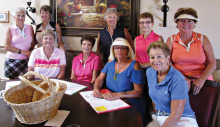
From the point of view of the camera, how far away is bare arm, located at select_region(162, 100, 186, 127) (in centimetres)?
138

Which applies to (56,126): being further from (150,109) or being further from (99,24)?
(99,24)

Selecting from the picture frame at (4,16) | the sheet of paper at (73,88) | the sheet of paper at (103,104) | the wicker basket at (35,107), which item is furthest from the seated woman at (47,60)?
the picture frame at (4,16)

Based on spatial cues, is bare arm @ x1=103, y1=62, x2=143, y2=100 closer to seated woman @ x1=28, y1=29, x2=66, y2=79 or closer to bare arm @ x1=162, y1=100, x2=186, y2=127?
bare arm @ x1=162, y1=100, x2=186, y2=127

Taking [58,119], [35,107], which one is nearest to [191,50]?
[58,119]

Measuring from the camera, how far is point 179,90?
141cm

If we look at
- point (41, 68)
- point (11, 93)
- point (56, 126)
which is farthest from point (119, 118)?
point (41, 68)

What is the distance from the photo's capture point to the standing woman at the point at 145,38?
2268 millimetres

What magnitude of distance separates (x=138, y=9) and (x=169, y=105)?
168 cm

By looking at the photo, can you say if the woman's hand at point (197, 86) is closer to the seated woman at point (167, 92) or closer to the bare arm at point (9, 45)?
the seated woman at point (167, 92)

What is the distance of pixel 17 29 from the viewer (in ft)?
9.43

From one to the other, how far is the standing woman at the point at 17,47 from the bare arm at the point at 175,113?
7.67 feet

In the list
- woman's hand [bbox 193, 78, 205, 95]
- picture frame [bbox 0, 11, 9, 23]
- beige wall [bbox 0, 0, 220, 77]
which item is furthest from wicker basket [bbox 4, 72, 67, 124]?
picture frame [bbox 0, 11, 9, 23]

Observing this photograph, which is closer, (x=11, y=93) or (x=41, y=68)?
(x=11, y=93)

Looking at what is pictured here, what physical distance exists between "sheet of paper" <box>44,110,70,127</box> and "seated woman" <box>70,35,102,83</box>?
1.21 meters
